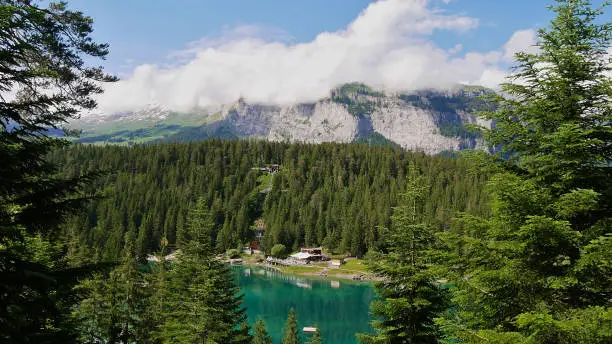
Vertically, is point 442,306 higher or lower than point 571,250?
lower

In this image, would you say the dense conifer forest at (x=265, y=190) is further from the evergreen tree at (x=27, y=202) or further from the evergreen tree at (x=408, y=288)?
the evergreen tree at (x=27, y=202)

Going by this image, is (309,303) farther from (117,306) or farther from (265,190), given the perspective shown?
(265,190)

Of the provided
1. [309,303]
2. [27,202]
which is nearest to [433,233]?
[27,202]

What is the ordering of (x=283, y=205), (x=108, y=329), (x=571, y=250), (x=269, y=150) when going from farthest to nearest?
(x=269, y=150) < (x=283, y=205) < (x=108, y=329) < (x=571, y=250)

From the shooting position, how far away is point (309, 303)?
71.6m

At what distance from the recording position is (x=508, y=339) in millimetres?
7078

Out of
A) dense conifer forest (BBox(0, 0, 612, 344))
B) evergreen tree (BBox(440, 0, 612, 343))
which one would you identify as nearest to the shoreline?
dense conifer forest (BBox(0, 0, 612, 344))

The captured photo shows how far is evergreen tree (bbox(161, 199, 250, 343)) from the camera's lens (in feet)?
66.2

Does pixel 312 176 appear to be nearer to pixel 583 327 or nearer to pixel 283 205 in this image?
pixel 283 205

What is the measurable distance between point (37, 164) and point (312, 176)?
149168mm

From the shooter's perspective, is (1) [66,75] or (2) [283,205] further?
(2) [283,205]

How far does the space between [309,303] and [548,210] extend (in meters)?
68.1

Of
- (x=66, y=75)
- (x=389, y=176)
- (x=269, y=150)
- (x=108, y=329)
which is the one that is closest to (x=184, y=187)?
(x=269, y=150)

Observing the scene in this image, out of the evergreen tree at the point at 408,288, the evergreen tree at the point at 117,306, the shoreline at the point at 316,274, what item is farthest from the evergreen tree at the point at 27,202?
the shoreline at the point at 316,274
